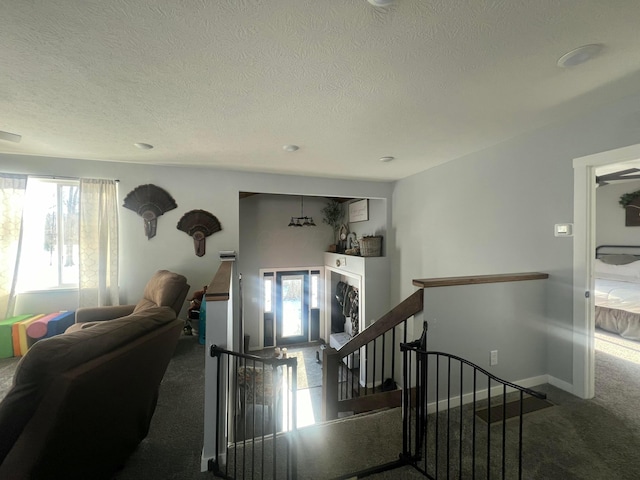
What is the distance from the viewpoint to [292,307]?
247 inches

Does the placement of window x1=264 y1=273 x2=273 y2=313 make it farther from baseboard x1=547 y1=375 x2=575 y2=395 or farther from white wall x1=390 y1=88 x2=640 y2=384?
baseboard x1=547 y1=375 x2=575 y2=395

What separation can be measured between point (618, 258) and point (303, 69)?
6.68 meters

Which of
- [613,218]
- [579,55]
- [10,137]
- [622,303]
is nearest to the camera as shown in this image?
[579,55]

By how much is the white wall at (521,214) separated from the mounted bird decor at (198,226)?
321 centimetres

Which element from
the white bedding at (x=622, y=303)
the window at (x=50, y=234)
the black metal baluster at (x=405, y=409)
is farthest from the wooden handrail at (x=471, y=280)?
the window at (x=50, y=234)

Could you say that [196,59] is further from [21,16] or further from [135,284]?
[135,284]

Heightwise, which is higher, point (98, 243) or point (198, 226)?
point (198, 226)

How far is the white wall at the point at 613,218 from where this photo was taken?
4.88 metres

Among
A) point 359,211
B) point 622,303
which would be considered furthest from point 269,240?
point 622,303

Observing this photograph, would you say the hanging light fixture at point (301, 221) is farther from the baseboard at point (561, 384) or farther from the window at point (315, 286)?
the baseboard at point (561, 384)

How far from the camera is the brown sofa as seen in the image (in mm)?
1035

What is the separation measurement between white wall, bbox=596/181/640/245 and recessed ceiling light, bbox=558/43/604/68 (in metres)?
5.33

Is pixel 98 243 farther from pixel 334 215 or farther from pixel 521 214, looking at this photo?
pixel 521 214

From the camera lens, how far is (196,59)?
153 cm
